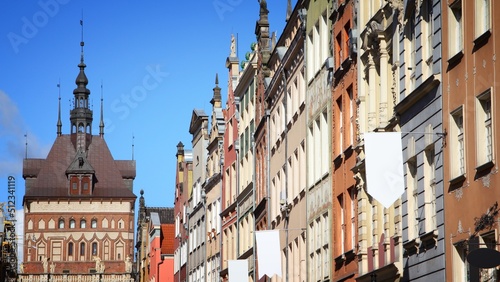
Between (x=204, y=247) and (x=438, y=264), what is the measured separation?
148ft

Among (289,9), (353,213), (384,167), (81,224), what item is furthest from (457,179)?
(81,224)

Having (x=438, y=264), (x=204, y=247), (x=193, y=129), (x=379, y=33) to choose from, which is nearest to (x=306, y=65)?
(x=379, y=33)

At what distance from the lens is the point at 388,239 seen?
2814 centimetres

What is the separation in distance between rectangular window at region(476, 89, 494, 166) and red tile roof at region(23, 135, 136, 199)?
146 metres

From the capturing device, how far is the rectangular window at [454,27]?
75.7 feet

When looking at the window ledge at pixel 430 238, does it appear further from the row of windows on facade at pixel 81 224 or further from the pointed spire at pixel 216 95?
the row of windows on facade at pixel 81 224

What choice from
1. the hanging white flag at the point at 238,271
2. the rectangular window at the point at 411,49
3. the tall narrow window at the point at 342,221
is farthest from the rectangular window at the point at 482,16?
the hanging white flag at the point at 238,271

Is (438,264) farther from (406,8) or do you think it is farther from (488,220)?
(406,8)

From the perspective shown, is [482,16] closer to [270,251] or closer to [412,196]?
[412,196]

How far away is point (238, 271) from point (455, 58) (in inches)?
1068

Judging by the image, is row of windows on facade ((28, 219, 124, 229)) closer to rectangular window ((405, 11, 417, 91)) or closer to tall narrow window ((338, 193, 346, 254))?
tall narrow window ((338, 193, 346, 254))

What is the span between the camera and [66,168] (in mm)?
173375

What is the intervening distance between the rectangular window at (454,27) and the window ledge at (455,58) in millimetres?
123

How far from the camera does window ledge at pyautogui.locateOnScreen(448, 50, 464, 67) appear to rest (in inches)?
888
